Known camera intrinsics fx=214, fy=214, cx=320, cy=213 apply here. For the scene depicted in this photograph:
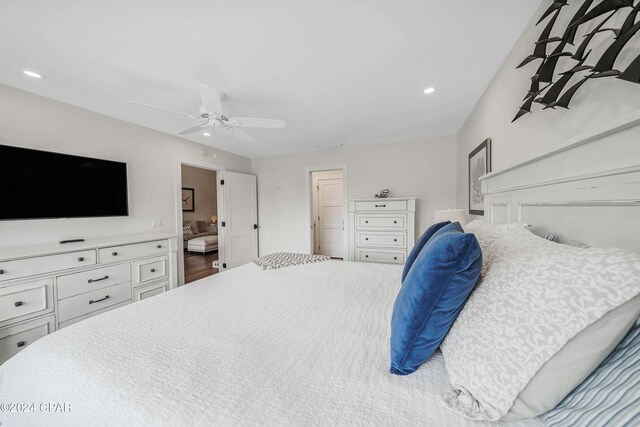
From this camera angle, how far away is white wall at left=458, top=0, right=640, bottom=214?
0.73 metres

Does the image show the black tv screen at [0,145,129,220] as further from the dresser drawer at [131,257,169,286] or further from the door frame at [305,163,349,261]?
the door frame at [305,163,349,261]

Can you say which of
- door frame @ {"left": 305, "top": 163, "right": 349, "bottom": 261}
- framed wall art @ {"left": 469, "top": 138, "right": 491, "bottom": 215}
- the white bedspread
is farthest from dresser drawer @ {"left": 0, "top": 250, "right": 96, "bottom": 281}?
framed wall art @ {"left": 469, "top": 138, "right": 491, "bottom": 215}

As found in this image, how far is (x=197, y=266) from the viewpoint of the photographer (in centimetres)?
435

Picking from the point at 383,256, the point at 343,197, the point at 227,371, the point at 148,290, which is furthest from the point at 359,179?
the point at 227,371

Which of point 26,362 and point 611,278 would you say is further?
point 26,362

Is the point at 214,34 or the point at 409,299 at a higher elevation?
the point at 214,34

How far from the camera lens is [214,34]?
4.40 ft

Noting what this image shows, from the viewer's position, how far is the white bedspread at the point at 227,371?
0.57m

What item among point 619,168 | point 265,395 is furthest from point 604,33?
point 265,395

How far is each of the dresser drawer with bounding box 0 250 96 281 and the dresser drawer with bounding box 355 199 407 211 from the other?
313 centimetres

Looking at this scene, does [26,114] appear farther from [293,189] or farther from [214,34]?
[293,189]

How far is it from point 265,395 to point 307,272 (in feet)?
4.01

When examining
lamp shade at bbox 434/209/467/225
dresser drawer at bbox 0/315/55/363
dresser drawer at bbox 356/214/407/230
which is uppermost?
lamp shade at bbox 434/209/467/225

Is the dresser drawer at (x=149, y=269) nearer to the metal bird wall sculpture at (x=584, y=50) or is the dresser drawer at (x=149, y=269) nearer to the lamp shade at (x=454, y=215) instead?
the lamp shade at (x=454, y=215)
